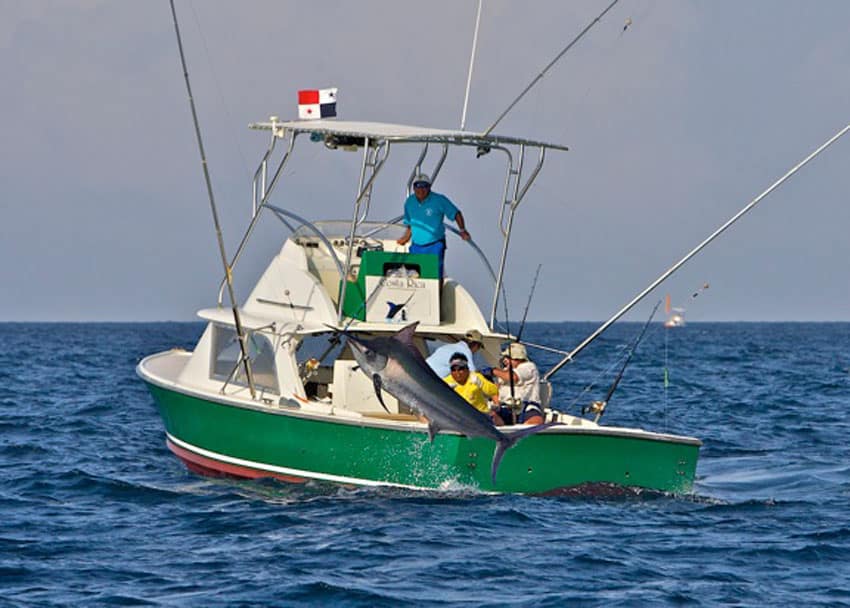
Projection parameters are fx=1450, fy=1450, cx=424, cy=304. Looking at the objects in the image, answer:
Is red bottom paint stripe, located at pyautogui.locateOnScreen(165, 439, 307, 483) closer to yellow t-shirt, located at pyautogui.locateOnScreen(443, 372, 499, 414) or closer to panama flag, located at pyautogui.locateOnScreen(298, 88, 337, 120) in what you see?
yellow t-shirt, located at pyautogui.locateOnScreen(443, 372, 499, 414)

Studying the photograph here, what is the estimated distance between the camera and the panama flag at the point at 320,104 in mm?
16047

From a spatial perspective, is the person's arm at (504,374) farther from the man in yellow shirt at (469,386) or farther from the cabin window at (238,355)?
the cabin window at (238,355)

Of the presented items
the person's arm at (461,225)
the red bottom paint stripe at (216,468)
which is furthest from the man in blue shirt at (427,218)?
the red bottom paint stripe at (216,468)

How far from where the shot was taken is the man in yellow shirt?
554 inches

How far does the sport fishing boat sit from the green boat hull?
0.01 meters

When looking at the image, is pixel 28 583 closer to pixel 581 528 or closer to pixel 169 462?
pixel 581 528

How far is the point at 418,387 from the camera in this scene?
1216 centimetres

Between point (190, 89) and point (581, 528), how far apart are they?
567 centimetres

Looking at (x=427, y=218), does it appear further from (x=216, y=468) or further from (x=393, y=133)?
(x=216, y=468)

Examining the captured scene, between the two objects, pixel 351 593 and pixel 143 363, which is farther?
pixel 143 363

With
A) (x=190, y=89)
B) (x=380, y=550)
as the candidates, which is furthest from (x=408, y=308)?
(x=380, y=550)

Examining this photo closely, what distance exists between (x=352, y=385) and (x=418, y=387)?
327cm

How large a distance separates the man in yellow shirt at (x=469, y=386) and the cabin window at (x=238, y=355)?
2271 millimetres

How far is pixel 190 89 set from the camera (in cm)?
1416
